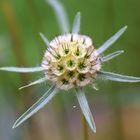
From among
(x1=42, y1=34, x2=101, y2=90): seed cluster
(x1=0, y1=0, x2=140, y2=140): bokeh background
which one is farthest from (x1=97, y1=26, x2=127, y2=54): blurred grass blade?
(x1=0, y1=0, x2=140, y2=140): bokeh background

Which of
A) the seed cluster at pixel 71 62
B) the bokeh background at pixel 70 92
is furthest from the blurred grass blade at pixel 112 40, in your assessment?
the bokeh background at pixel 70 92

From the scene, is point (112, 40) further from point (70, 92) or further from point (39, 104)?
point (70, 92)

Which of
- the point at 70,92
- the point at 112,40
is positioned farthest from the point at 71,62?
the point at 70,92

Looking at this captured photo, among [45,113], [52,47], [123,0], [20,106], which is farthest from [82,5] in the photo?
[52,47]

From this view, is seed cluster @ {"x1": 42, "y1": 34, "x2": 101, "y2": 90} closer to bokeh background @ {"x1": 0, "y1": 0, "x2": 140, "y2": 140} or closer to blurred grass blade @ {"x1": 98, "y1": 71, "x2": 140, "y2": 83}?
blurred grass blade @ {"x1": 98, "y1": 71, "x2": 140, "y2": 83}

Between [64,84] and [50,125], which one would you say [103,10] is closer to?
[50,125]
